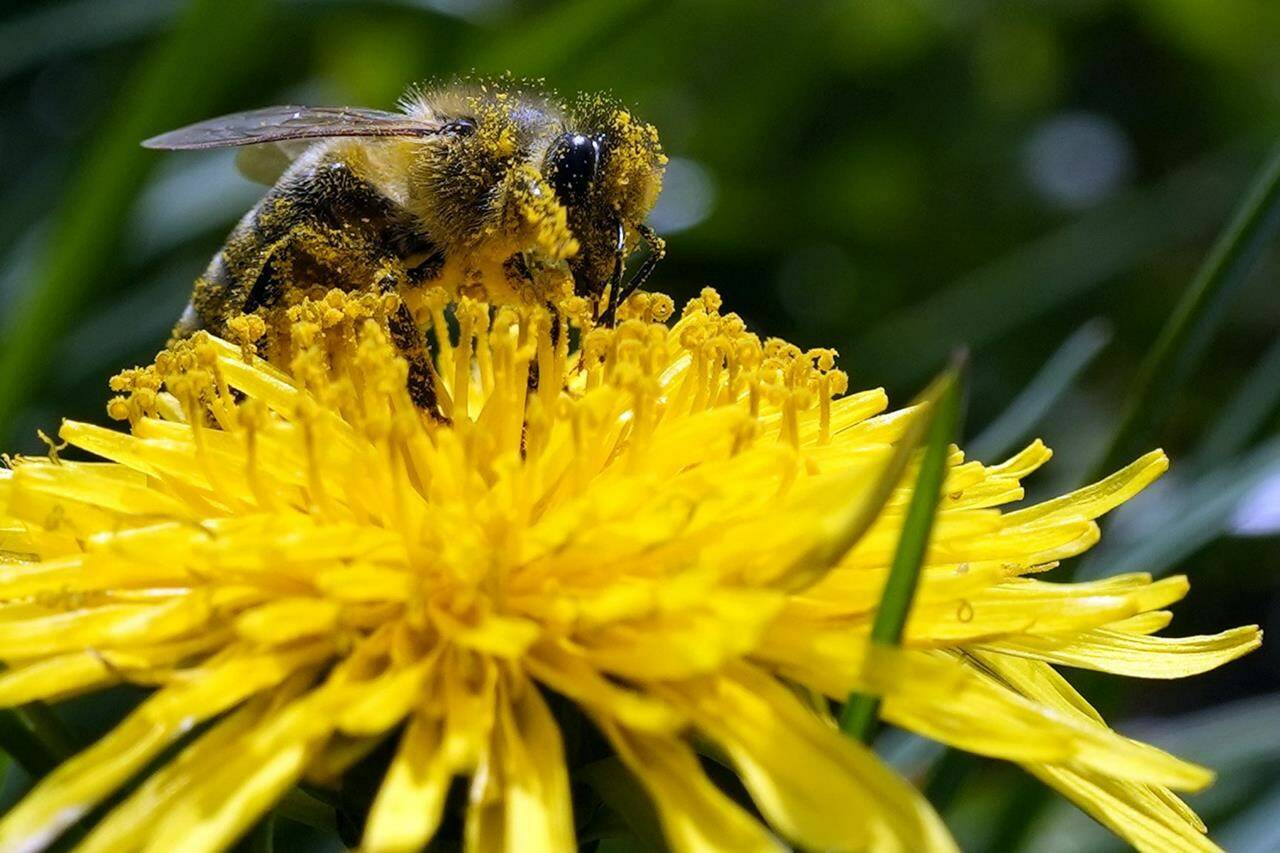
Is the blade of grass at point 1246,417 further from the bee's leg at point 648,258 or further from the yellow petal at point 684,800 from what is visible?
the yellow petal at point 684,800

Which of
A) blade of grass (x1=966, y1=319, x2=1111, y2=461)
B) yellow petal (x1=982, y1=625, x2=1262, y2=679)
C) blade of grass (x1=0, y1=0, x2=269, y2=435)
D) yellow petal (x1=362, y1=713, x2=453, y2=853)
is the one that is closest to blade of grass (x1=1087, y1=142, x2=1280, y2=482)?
blade of grass (x1=966, y1=319, x2=1111, y2=461)

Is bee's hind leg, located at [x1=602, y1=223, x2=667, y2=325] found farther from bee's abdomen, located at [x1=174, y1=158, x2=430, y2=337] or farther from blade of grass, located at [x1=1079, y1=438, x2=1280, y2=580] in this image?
blade of grass, located at [x1=1079, y1=438, x2=1280, y2=580]

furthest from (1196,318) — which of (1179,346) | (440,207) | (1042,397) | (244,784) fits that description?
(244,784)

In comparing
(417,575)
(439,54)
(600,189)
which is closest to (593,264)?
(600,189)

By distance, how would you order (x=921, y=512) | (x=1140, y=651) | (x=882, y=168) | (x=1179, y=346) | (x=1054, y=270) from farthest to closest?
(x=882, y=168) → (x=1054, y=270) → (x=1179, y=346) → (x=1140, y=651) → (x=921, y=512)

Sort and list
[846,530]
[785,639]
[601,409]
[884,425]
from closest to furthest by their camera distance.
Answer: [846,530], [785,639], [601,409], [884,425]

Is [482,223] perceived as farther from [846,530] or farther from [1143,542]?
[1143,542]

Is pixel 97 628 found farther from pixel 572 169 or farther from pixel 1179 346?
pixel 1179 346
